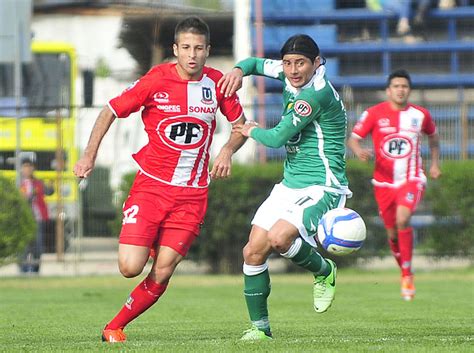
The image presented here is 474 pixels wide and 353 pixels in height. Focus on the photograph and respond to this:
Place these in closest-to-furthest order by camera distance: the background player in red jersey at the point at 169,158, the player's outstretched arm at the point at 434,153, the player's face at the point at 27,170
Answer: the background player in red jersey at the point at 169,158, the player's outstretched arm at the point at 434,153, the player's face at the point at 27,170

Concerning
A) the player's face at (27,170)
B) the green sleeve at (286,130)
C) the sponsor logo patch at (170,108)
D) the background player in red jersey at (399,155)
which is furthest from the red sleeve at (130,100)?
the player's face at (27,170)

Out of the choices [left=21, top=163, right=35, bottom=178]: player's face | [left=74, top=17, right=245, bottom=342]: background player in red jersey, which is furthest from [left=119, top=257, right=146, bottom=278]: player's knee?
[left=21, top=163, right=35, bottom=178]: player's face

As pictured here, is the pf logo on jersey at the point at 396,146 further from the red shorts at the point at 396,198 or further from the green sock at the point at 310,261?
the green sock at the point at 310,261

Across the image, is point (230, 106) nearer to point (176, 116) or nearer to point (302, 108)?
point (176, 116)

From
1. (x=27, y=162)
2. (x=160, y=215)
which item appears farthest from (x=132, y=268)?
(x=27, y=162)

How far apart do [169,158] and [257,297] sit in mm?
1255

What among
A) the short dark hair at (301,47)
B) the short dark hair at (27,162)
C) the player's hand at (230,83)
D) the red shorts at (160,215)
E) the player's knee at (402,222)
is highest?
the short dark hair at (301,47)

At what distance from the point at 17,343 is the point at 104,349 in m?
1.11

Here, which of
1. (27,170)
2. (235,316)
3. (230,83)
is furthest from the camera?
(27,170)

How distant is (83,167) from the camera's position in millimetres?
8680

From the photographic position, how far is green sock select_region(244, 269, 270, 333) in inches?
359

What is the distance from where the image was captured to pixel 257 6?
93.4 feet

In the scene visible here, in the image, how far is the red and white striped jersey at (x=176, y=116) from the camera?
364 inches

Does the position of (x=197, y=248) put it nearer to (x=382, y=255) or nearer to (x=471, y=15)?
(x=382, y=255)
